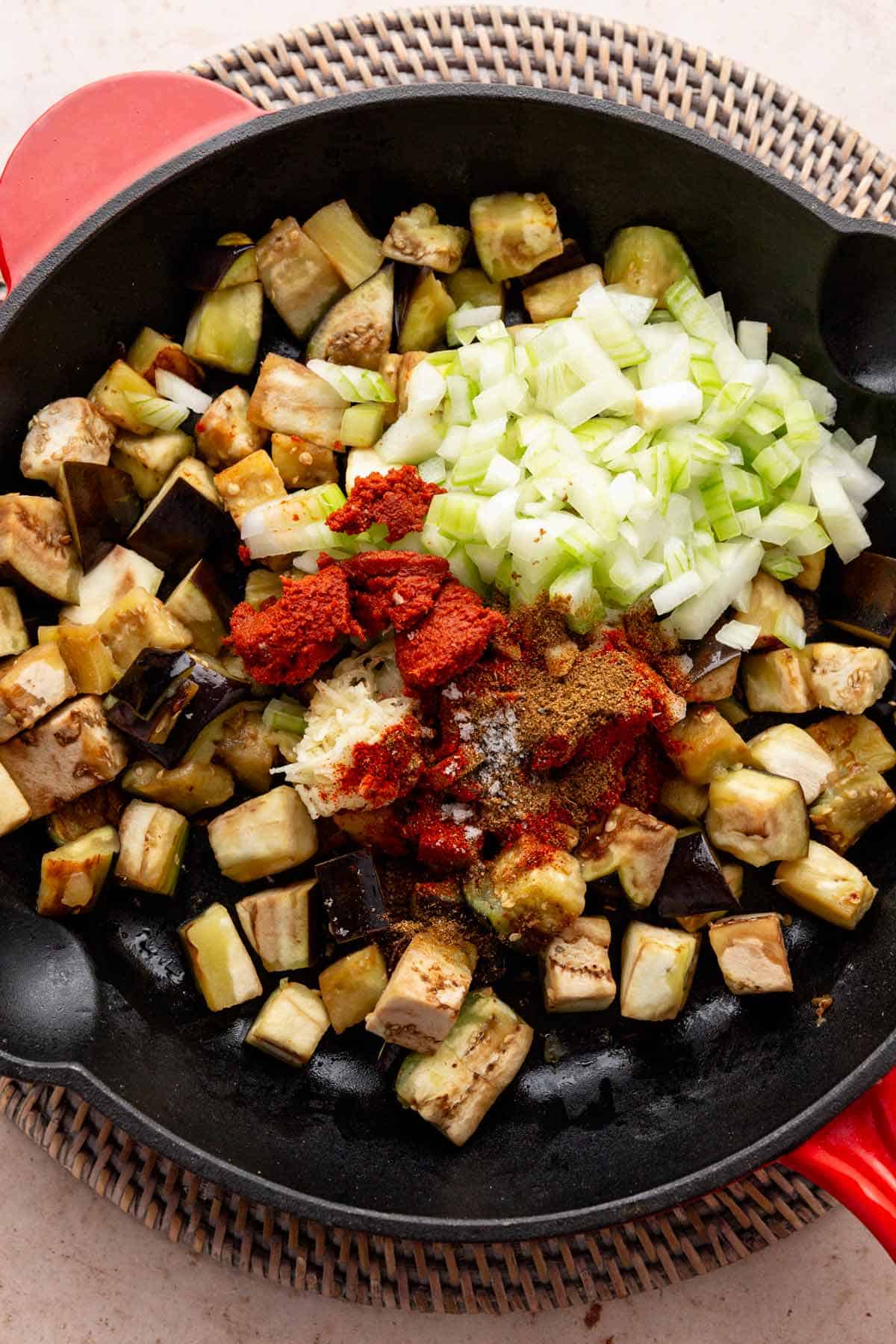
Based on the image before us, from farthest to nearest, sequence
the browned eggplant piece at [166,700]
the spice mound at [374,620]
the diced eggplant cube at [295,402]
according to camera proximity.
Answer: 1. the diced eggplant cube at [295,402]
2. the browned eggplant piece at [166,700]
3. the spice mound at [374,620]

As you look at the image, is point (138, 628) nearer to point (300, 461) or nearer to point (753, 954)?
point (300, 461)

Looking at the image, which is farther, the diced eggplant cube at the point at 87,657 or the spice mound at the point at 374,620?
the diced eggplant cube at the point at 87,657

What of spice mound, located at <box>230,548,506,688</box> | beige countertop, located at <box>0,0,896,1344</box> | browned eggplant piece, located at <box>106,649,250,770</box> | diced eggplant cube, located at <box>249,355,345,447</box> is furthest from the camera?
beige countertop, located at <box>0,0,896,1344</box>

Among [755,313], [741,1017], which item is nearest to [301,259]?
[755,313]

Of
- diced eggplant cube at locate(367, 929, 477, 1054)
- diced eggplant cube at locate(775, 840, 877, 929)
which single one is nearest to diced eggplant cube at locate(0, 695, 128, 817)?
diced eggplant cube at locate(367, 929, 477, 1054)

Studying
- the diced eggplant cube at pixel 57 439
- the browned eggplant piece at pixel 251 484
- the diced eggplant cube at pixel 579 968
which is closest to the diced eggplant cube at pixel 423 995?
the diced eggplant cube at pixel 579 968

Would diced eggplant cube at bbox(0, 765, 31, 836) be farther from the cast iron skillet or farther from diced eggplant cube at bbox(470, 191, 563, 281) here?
diced eggplant cube at bbox(470, 191, 563, 281)

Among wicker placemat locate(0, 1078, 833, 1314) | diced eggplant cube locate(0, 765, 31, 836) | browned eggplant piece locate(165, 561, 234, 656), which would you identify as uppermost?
browned eggplant piece locate(165, 561, 234, 656)

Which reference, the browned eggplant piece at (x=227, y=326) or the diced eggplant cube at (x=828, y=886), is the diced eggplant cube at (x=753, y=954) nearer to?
the diced eggplant cube at (x=828, y=886)
